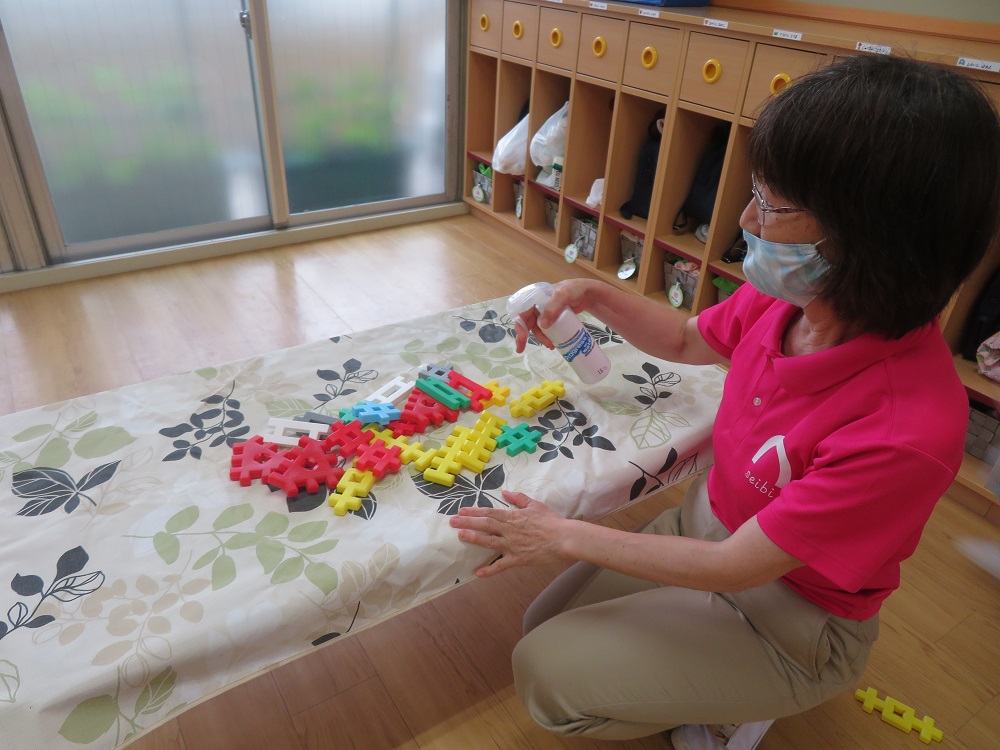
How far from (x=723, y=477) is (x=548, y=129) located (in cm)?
208

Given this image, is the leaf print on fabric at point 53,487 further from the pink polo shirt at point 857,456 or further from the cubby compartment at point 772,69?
the cubby compartment at point 772,69

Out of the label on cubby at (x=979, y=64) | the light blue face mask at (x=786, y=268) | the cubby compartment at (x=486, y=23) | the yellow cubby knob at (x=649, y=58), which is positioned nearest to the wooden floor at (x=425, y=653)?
the light blue face mask at (x=786, y=268)

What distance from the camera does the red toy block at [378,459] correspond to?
3.50 feet

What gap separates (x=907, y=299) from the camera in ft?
2.52

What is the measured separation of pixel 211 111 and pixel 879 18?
7.84ft

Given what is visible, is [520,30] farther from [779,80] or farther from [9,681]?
[9,681]

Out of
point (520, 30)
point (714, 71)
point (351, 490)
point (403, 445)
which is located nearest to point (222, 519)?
point (351, 490)

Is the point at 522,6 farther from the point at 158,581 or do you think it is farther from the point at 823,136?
the point at 158,581

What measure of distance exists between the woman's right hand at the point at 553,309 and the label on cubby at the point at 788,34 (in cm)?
111

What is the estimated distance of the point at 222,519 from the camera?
98 cm

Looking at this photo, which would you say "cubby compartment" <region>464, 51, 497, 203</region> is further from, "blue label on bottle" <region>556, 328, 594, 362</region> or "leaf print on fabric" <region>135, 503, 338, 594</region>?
"leaf print on fabric" <region>135, 503, 338, 594</region>

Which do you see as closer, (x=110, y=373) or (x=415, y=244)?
(x=110, y=373)

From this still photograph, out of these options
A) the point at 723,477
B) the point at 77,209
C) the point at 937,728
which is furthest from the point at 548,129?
the point at 937,728

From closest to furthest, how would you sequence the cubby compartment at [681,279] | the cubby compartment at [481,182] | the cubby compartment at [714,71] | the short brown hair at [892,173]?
the short brown hair at [892,173] → the cubby compartment at [714,71] → the cubby compartment at [681,279] → the cubby compartment at [481,182]
